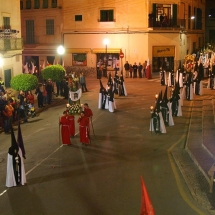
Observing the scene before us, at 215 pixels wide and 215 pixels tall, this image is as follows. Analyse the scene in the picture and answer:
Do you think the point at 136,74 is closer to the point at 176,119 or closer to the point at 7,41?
the point at 7,41

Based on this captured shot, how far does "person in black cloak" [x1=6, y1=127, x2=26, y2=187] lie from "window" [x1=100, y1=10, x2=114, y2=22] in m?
31.0

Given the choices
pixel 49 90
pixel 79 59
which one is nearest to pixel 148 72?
pixel 79 59

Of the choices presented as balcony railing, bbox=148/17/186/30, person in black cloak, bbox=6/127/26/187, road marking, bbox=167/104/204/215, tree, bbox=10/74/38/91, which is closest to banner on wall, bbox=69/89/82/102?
tree, bbox=10/74/38/91

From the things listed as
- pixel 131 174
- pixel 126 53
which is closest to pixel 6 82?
pixel 126 53

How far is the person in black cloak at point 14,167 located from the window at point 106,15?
31.0m

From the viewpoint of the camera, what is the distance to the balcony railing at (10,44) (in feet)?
91.3

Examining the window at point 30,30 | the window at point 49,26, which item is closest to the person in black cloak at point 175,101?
the window at point 49,26

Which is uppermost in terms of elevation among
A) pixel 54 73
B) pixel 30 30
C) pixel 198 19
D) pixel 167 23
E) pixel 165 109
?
pixel 198 19

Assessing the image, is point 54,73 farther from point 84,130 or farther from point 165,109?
point 84,130

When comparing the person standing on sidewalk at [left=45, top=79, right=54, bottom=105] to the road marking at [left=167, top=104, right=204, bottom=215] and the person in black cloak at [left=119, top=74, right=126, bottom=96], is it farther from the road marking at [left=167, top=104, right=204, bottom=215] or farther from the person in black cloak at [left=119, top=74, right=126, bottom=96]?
the road marking at [left=167, top=104, right=204, bottom=215]

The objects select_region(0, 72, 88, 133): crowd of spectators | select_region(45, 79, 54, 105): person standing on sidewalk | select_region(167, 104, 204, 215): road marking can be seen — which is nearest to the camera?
select_region(167, 104, 204, 215): road marking

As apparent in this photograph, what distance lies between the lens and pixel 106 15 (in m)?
41.7

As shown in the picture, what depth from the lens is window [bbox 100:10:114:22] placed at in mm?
41438

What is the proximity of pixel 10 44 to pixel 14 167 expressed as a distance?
719 inches
